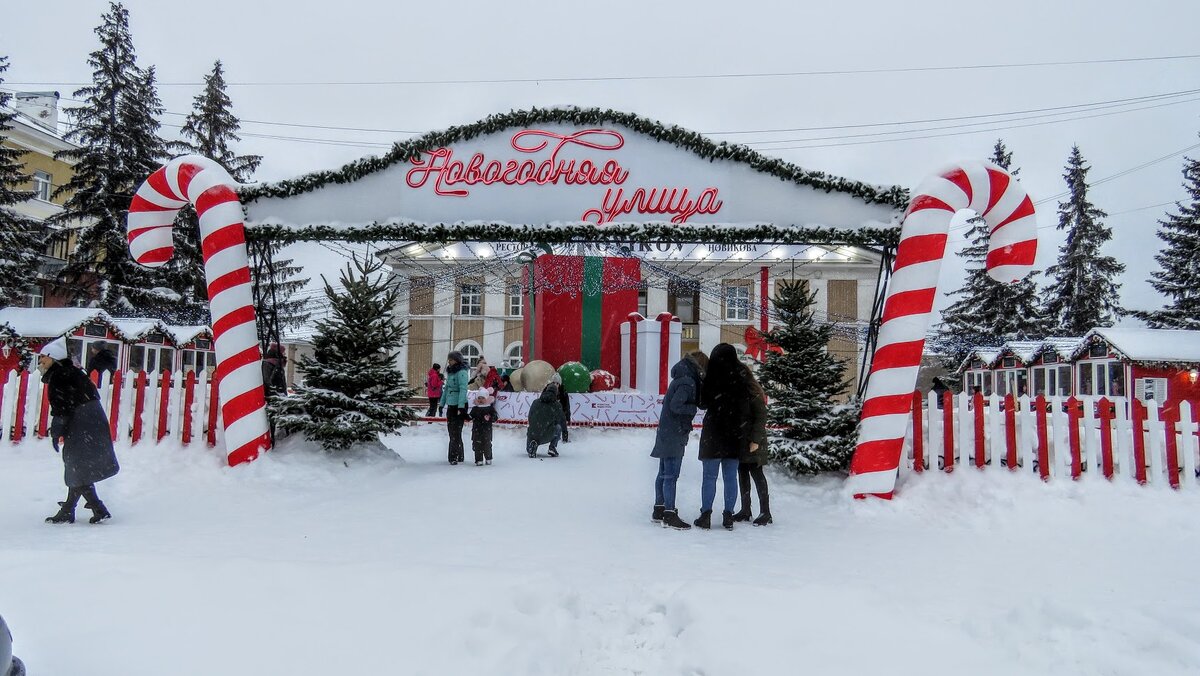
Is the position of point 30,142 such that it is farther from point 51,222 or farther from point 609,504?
point 609,504

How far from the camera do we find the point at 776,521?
23.6 feet

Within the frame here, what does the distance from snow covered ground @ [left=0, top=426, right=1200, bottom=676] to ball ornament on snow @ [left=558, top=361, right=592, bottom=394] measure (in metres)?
10.6

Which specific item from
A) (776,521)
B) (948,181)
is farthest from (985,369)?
(776,521)

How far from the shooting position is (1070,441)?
7699 millimetres

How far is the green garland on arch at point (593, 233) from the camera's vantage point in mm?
8781

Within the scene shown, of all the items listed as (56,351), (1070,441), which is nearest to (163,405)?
(56,351)

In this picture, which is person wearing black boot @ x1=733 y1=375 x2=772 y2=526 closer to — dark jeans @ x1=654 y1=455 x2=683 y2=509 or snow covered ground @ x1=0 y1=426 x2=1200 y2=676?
snow covered ground @ x1=0 y1=426 x2=1200 y2=676

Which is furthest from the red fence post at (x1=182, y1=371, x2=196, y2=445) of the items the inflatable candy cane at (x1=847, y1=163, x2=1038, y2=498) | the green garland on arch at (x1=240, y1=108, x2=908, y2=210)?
the inflatable candy cane at (x1=847, y1=163, x2=1038, y2=498)

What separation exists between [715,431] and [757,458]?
636 millimetres

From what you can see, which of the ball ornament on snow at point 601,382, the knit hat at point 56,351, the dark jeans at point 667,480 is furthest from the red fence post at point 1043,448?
the ball ornament on snow at point 601,382

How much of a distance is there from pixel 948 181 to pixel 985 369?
21292mm

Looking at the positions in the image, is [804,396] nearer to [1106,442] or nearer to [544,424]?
[1106,442]

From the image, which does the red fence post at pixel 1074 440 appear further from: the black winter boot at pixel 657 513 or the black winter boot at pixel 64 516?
the black winter boot at pixel 64 516

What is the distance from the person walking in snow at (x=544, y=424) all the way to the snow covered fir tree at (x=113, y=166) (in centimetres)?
1706
